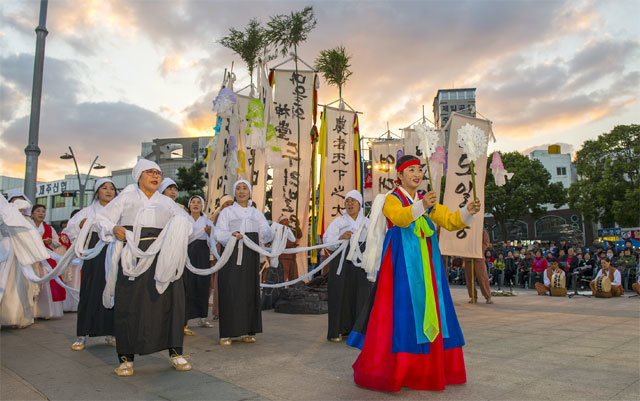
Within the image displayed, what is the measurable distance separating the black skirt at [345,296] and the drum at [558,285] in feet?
30.4

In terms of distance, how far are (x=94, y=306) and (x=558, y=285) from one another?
12.0m

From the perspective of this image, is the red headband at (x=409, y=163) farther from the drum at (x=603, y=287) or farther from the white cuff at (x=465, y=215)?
the drum at (x=603, y=287)

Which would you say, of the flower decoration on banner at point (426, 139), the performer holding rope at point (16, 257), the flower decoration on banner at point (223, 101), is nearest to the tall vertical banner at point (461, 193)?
the flower decoration on banner at point (223, 101)

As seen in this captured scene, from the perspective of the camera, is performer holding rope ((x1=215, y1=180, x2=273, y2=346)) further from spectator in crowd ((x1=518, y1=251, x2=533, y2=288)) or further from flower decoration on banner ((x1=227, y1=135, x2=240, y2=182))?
spectator in crowd ((x1=518, y1=251, x2=533, y2=288))

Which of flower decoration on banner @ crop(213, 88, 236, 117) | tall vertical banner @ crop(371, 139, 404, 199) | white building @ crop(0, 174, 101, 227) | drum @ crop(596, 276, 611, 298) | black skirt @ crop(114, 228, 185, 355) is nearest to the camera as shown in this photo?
black skirt @ crop(114, 228, 185, 355)

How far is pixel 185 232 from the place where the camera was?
4.11m

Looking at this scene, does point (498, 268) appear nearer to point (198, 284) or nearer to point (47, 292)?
point (198, 284)

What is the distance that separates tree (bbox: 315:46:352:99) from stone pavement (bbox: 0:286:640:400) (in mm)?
9283

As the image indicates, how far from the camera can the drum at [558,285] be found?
12.5 m

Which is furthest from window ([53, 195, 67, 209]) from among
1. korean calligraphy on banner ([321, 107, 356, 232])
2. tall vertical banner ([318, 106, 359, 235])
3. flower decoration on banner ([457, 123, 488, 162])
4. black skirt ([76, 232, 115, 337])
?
flower decoration on banner ([457, 123, 488, 162])

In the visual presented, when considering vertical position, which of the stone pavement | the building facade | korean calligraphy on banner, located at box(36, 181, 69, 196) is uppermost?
the building facade

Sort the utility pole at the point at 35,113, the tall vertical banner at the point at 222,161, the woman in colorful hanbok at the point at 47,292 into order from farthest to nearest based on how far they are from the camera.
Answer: the tall vertical banner at the point at 222,161 < the utility pole at the point at 35,113 < the woman in colorful hanbok at the point at 47,292

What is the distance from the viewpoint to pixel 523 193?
3391 centimetres

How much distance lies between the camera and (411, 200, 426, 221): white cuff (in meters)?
3.28
